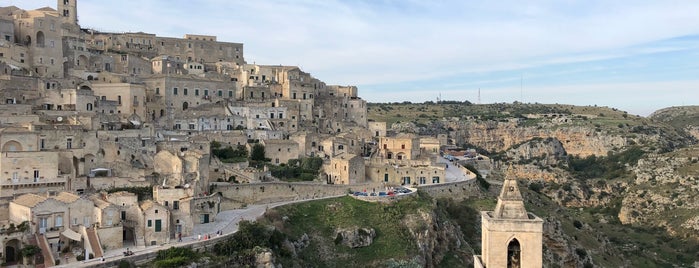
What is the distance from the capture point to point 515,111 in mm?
145500

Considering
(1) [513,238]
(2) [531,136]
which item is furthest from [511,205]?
(2) [531,136]

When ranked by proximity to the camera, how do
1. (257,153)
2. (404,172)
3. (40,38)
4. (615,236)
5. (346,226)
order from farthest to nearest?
(615,236) → (40,38) → (404,172) → (257,153) → (346,226)

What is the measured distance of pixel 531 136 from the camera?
118 m

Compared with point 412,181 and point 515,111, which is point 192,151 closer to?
point 412,181

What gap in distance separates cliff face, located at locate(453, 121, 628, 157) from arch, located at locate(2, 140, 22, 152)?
91.1 meters

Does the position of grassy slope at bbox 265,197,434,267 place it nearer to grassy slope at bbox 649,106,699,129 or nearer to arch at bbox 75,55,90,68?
arch at bbox 75,55,90,68

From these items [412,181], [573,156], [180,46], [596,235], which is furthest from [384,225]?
[573,156]

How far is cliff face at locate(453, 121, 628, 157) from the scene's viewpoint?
359 feet

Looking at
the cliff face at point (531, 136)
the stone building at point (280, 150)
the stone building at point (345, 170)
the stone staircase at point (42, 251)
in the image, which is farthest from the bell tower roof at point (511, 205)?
the cliff face at point (531, 136)

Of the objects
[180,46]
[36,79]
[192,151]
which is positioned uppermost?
[180,46]

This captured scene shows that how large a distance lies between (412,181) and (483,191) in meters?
9.10

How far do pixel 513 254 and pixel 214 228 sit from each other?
826 inches

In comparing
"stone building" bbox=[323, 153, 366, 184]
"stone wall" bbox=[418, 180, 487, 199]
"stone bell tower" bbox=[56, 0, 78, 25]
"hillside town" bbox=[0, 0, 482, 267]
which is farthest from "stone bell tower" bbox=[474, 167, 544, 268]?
"stone bell tower" bbox=[56, 0, 78, 25]

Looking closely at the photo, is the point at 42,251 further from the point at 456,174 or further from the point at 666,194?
the point at 666,194
